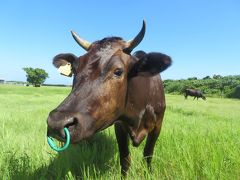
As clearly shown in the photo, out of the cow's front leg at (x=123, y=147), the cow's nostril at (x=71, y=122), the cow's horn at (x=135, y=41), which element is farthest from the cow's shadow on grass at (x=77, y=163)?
the cow's horn at (x=135, y=41)

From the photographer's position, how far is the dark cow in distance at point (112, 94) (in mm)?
3447

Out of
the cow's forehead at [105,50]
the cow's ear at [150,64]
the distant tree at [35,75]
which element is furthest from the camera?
the distant tree at [35,75]

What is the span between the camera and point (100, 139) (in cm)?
736

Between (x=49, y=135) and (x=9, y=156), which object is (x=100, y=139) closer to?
(x=9, y=156)

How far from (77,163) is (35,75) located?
376ft

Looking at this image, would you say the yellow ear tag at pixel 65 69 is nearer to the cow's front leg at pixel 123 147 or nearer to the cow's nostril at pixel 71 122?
the cow's front leg at pixel 123 147

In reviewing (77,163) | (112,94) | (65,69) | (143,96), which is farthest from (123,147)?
(112,94)

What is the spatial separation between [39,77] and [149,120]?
382 feet

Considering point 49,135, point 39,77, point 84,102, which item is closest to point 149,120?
point 84,102

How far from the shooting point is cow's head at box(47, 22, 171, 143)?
11.0ft

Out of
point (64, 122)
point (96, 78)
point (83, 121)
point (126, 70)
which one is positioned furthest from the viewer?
point (126, 70)

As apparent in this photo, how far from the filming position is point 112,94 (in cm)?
405

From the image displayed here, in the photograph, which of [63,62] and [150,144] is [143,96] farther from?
[63,62]

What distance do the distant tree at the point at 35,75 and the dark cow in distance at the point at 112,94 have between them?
11239 centimetres
